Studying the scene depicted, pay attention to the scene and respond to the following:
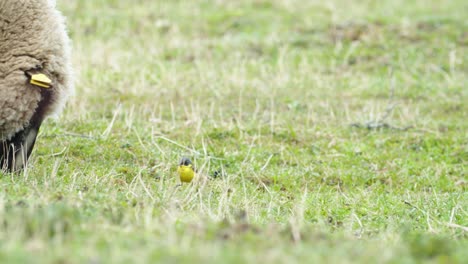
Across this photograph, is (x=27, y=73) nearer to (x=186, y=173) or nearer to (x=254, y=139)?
(x=186, y=173)

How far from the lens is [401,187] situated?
7875 millimetres

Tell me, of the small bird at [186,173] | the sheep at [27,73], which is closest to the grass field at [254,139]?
the small bird at [186,173]

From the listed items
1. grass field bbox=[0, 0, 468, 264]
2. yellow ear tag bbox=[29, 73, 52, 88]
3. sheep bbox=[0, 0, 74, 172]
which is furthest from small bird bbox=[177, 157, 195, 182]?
yellow ear tag bbox=[29, 73, 52, 88]

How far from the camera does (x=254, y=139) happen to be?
885cm

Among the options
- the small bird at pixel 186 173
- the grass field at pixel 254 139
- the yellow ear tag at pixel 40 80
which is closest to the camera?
the grass field at pixel 254 139

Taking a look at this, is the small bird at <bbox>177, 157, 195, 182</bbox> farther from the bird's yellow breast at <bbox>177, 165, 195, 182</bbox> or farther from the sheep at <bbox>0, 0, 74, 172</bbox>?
the sheep at <bbox>0, 0, 74, 172</bbox>

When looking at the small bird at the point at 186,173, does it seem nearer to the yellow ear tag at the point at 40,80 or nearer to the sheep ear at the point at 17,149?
the sheep ear at the point at 17,149

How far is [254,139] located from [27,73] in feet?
11.0

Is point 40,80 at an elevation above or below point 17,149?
above

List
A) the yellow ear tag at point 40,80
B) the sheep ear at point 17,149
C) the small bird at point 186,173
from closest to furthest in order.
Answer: the yellow ear tag at point 40,80
the sheep ear at point 17,149
the small bird at point 186,173

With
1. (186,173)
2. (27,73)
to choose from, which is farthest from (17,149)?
(186,173)

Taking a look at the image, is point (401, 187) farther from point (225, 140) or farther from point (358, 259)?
point (358, 259)

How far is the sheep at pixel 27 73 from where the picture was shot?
601cm

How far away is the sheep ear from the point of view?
621 centimetres
